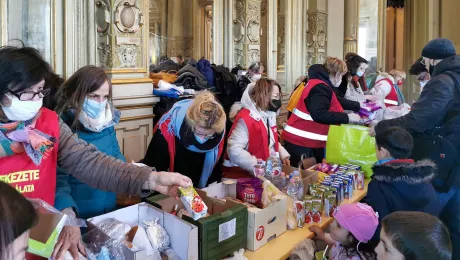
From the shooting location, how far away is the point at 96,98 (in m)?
2.10

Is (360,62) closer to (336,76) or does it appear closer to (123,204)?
(336,76)

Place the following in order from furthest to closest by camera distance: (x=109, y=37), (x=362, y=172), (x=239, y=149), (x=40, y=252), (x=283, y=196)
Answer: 1. (x=109, y=37)
2. (x=362, y=172)
3. (x=239, y=149)
4. (x=283, y=196)
5. (x=40, y=252)

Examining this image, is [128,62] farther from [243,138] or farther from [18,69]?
[18,69]

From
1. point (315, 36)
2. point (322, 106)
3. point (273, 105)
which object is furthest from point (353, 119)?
point (315, 36)

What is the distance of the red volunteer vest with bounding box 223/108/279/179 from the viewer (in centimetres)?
281

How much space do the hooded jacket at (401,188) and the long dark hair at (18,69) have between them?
64.1 inches

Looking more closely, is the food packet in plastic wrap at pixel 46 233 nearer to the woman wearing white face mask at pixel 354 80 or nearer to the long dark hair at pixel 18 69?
the long dark hair at pixel 18 69

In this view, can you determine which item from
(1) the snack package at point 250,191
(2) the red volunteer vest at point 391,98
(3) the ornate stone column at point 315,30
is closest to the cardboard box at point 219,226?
(1) the snack package at point 250,191

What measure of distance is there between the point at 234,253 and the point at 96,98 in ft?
3.30

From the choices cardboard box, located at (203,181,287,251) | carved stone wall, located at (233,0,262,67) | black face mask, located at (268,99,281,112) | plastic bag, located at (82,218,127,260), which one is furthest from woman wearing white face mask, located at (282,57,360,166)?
plastic bag, located at (82,218,127,260)

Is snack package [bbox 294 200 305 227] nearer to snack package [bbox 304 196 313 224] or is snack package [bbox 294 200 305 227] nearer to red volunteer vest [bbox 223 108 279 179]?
snack package [bbox 304 196 313 224]

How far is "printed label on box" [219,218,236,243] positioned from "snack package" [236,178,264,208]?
0.44m

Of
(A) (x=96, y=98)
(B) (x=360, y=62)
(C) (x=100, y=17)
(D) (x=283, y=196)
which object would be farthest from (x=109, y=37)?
(B) (x=360, y=62)

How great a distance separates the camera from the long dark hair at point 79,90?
6.75 ft
